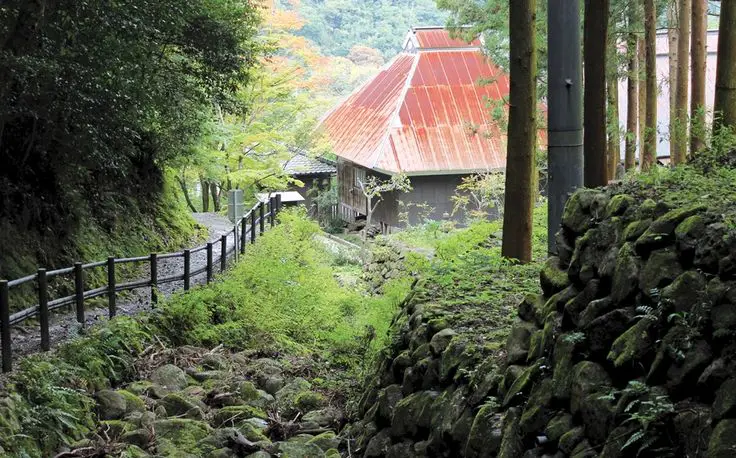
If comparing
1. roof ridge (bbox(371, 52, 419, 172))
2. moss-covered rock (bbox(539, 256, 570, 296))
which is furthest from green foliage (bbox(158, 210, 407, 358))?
roof ridge (bbox(371, 52, 419, 172))

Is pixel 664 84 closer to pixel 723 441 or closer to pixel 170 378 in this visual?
pixel 170 378

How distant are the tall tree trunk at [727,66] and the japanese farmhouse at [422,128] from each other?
72.1ft

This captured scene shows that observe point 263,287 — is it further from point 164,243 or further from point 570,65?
point 570,65

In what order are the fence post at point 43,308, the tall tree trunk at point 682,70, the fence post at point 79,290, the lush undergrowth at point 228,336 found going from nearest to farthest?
the lush undergrowth at point 228,336, the fence post at point 43,308, the fence post at point 79,290, the tall tree trunk at point 682,70

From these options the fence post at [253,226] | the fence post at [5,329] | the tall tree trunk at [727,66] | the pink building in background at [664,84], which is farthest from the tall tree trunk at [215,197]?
the tall tree trunk at [727,66]

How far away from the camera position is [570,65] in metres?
8.49

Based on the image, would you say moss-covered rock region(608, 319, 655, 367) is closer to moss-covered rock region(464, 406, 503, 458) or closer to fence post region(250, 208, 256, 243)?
moss-covered rock region(464, 406, 503, 458)

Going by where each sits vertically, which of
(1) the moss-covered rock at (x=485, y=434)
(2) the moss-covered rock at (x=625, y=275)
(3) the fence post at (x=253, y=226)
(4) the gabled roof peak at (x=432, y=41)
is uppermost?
(4) the gabled roof peak at (x=432, y=41)

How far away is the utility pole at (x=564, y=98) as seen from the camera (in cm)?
848

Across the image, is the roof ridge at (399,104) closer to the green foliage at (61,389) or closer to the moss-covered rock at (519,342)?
the green foliage at (61,389)

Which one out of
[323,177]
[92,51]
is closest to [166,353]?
[92,51]

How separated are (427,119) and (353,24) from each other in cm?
3123

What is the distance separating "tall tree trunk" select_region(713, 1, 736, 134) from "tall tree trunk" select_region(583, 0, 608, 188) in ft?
4.48

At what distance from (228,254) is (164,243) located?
1.78 meters
